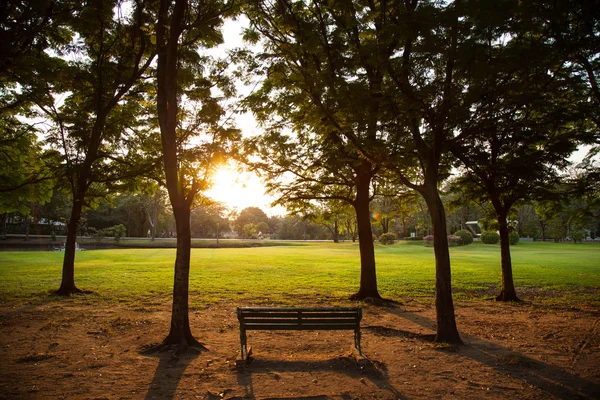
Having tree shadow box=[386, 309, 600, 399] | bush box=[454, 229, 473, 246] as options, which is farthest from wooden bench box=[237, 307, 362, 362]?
bush box=[454, 229, 473, 246]

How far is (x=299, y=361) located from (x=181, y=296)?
276cm

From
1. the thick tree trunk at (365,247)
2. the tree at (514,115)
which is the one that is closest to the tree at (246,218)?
the thick tree trunk at (365,247)

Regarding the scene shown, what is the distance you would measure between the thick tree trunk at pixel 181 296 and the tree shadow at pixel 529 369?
497cm

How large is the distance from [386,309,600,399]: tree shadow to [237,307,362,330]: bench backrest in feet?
7.73

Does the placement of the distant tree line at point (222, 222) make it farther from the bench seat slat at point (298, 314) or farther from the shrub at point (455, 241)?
the bench seat slat at point (298, 314)

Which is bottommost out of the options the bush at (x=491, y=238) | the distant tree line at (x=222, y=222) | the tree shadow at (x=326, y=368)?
the tree shadow at (x=326, y=368)

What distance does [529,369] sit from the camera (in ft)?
20.0

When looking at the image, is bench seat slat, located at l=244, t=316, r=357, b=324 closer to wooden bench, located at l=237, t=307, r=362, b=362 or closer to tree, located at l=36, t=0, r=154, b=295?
wooden bench, located at l=237, t=307, r=362, b=362

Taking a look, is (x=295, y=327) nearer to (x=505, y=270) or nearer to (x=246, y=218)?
(x=505, y=270)

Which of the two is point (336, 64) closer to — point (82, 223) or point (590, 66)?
point (590, 66)

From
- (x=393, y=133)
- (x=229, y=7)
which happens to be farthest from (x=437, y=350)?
(x=229, y=7)

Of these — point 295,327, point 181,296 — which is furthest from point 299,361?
point 181,296

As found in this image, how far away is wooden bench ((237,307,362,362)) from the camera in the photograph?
6355 millimetres

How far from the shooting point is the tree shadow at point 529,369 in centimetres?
522
